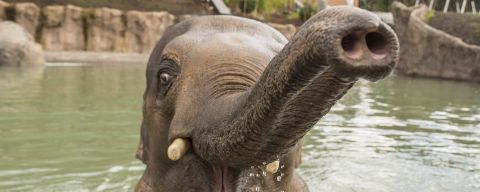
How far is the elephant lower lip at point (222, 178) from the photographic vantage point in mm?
2574

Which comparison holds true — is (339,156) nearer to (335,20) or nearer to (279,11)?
(335,20)

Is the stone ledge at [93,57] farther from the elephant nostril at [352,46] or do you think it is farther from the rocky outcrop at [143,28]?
the elephant nostril at [352,46]

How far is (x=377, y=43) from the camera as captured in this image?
5.33ft

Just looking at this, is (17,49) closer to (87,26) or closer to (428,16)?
(87,26)

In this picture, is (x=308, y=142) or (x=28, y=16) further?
(x=28, y=16)

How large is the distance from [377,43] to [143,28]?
22.5 meters

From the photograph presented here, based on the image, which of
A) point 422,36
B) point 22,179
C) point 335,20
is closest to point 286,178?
point 335,20

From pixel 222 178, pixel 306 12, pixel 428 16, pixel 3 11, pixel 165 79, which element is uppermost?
pixel 165 79

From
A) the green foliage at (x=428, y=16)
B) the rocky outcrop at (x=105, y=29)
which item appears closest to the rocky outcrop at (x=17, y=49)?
the rocky outcrop at (x=105, y=29)

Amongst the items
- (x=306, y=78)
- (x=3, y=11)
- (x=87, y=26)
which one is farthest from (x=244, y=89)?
(x=87, y=26)

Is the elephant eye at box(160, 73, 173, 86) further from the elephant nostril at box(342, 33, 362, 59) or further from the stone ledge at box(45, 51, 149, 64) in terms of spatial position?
the stone ledge at box(45, 51, 149, 64)

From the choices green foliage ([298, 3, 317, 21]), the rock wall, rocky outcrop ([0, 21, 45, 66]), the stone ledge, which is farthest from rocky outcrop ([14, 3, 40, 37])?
green foliage ([298, 3, 317, 21])

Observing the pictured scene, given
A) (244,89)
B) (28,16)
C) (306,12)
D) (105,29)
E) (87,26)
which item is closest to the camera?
(244,89)

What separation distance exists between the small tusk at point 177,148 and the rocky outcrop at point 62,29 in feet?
68.4
